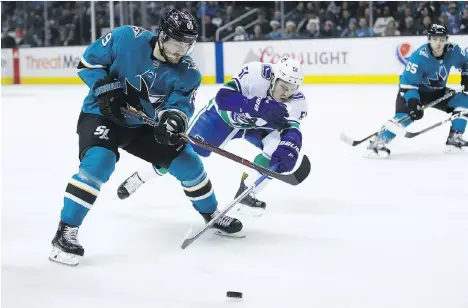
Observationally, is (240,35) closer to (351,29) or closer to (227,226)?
(351,29)

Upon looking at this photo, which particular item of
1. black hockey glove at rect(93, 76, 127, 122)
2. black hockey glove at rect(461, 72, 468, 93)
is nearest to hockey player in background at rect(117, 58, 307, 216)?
black hockey glove at rect(93, 76, 127, 122)

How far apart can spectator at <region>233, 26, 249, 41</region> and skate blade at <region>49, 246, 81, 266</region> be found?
8.38 meters

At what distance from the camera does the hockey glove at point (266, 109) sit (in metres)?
3.07

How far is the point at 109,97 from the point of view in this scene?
2615 millimetres

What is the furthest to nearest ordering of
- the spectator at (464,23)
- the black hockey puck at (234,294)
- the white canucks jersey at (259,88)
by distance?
1. the spectator at (464,23)
2. the white canucks jersey at (259,88)
3. the black hockey puck at (234,294)

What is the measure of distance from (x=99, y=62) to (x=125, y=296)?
2.91 feet

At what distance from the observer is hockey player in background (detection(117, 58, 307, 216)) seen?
306 cm

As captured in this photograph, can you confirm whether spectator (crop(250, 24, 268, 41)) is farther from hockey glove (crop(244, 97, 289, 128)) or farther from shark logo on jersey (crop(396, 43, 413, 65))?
hockey glove (crop(244, 97, 289, 128))

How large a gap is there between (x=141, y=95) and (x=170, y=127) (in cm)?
27

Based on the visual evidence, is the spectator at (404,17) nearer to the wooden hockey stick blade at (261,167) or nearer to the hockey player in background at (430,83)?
the hockey player in background at (430,83)

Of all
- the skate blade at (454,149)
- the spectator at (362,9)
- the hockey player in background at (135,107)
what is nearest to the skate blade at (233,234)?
the hockey player in background at (135,107)

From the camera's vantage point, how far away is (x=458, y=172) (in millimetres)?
4391

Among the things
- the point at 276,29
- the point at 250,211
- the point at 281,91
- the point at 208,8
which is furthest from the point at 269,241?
the point at 208,8

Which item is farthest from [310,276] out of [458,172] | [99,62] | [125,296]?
[458,172]
